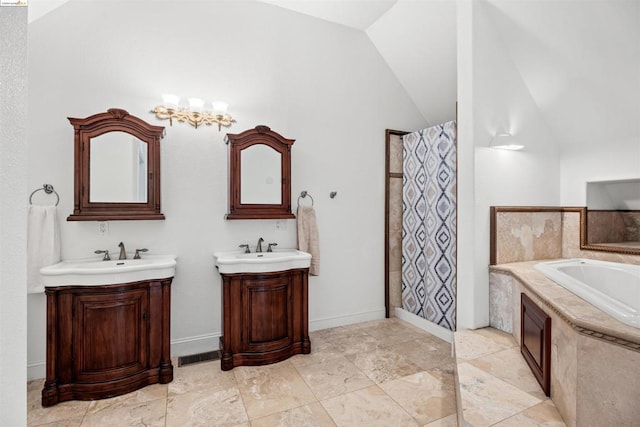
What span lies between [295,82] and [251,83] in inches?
17.6

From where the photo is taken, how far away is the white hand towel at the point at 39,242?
225 centimetres

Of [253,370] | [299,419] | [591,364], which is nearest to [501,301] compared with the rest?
[591,364]

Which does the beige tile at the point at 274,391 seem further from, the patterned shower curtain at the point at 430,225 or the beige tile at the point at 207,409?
the patterned shower curtain at the point at 430,225

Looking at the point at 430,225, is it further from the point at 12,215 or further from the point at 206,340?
the point at 12,215

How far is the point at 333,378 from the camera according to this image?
2.38 meters

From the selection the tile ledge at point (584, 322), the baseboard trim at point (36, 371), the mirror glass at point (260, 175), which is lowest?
the baseboard trim at point (36, 371)

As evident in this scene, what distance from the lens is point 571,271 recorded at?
2.37m

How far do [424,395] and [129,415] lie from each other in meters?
1.87

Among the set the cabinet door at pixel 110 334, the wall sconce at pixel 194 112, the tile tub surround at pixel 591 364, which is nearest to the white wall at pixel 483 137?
the tile tub surround at pixel 591 364

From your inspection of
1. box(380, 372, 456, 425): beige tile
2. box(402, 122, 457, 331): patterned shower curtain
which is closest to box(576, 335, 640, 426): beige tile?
box(380, 372, 456, 425): beige tile

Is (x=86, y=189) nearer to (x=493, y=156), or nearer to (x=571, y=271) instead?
(x=493, y=156)

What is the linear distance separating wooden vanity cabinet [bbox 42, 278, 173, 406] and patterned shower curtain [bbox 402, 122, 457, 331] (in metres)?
2.42

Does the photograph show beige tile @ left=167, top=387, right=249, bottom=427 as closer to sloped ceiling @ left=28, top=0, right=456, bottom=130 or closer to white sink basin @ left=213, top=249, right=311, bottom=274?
white sink basin @ left=213, top=249, right=311, bottom=274

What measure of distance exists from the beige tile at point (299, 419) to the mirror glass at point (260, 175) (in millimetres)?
1674
